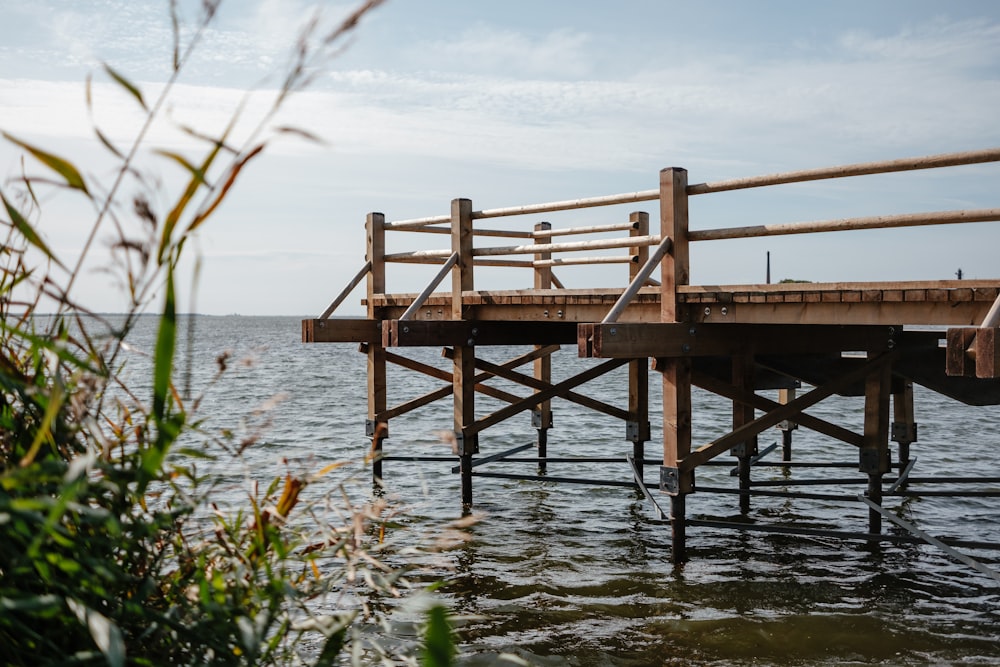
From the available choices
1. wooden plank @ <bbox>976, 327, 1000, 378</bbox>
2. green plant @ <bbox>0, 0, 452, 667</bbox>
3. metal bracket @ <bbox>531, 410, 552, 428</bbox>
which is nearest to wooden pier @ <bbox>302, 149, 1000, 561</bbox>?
wooden plank @ <bbox>976, 327, 1000, 378</bbox>

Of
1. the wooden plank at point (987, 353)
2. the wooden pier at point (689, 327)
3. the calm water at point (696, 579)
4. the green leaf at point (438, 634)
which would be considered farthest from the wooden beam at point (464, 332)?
the green leaf at point (438, 634)

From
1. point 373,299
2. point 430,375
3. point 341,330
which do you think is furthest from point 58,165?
point 430,375

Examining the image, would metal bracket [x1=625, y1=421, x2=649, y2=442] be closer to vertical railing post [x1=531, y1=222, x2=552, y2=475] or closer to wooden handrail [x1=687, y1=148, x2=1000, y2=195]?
vertical railing post [x1=531, y1=222, x2=552, y2=475]

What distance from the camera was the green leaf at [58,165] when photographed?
183 centimetres

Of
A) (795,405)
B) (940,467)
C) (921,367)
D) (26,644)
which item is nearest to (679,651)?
(795,405)

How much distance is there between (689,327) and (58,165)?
229 inches

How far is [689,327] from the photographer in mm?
7176

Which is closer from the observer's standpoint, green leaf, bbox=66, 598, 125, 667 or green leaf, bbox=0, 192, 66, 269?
green leaf, bbox=66, 598, 125, 667

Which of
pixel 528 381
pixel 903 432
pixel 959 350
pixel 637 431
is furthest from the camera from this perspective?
pixel 637 431

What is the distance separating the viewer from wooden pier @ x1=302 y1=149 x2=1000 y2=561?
6.00 meters

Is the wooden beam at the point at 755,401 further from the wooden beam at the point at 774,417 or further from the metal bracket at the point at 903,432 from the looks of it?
the metal bracket at the point at 903,432

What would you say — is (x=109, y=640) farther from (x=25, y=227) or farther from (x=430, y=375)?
(x=430, y=375)

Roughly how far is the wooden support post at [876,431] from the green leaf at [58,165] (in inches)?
274

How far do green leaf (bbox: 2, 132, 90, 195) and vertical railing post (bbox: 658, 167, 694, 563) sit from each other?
18.4 feet
